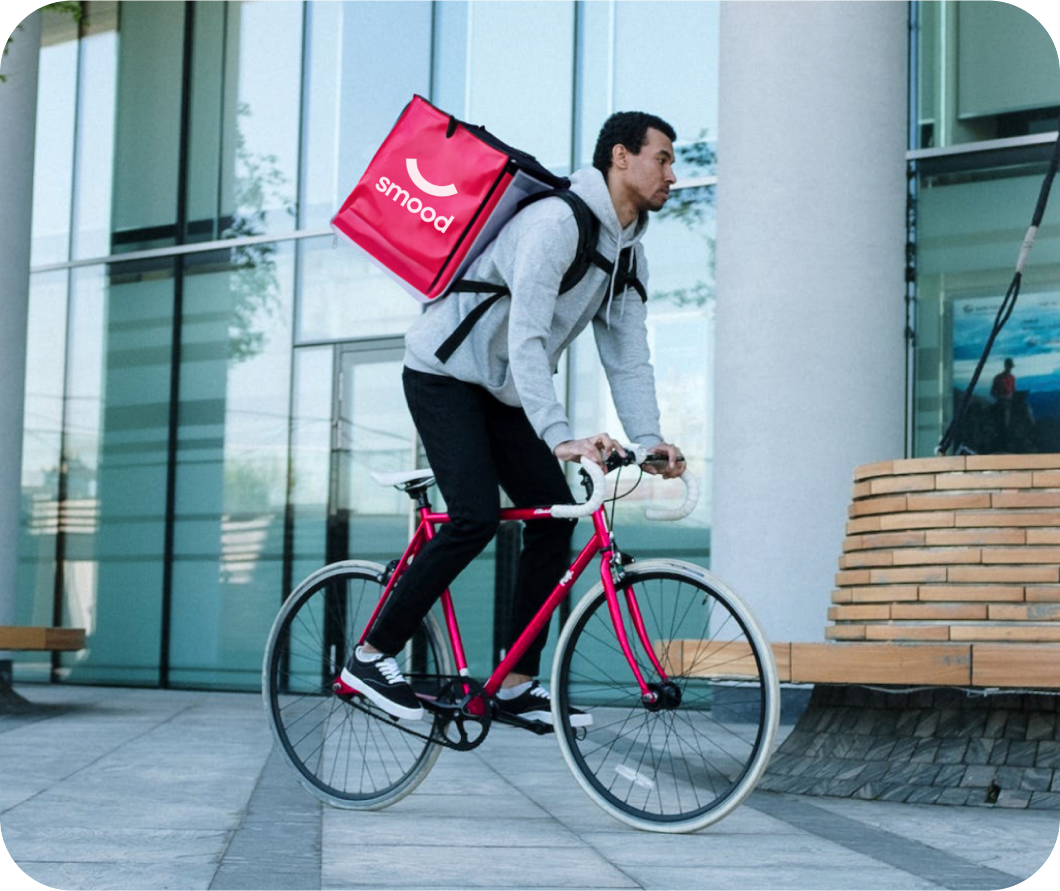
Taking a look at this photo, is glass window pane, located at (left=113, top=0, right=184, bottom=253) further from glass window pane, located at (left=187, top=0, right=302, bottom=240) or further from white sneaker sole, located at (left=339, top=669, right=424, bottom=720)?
white sneaker sole, located at (left=339, top=669, right=424, bottom=720)

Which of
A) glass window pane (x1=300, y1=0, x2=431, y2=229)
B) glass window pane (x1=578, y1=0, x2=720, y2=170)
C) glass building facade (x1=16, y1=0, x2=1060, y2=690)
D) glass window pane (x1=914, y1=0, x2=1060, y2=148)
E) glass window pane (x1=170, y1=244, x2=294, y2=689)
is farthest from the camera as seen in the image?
glass window pane (x1=170, y1=244, x2=294, y2=689)

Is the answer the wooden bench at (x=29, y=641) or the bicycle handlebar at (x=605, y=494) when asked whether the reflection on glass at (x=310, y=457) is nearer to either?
the wooden bench at (x=29, y=641)

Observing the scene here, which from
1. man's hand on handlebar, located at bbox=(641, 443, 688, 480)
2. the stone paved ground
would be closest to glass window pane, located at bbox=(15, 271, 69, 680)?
the stone paved ground

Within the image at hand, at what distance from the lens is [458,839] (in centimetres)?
379

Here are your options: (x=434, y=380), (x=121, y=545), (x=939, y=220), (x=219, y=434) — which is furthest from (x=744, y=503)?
(x=121, y=545)

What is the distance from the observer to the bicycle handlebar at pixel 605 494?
381 centimetres

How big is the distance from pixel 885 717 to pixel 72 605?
10406 millimetres

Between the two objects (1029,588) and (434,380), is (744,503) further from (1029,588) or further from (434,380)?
(434,380)

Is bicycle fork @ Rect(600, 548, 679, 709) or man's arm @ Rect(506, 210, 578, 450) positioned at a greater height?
man's arm @ Rect(506, 210, 578, 450)

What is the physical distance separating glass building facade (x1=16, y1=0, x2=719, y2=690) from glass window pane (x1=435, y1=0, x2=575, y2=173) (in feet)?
0.06

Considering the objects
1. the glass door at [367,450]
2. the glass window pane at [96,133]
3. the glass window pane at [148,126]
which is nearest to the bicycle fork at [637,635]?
the glass door at [367,450]

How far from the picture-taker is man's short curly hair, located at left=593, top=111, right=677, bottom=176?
13.8 feet

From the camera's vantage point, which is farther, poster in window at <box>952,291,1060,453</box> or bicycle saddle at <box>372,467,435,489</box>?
poster in window at <box>952,291,1060,453</box>

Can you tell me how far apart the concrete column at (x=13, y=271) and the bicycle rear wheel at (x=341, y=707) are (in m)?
6.79
